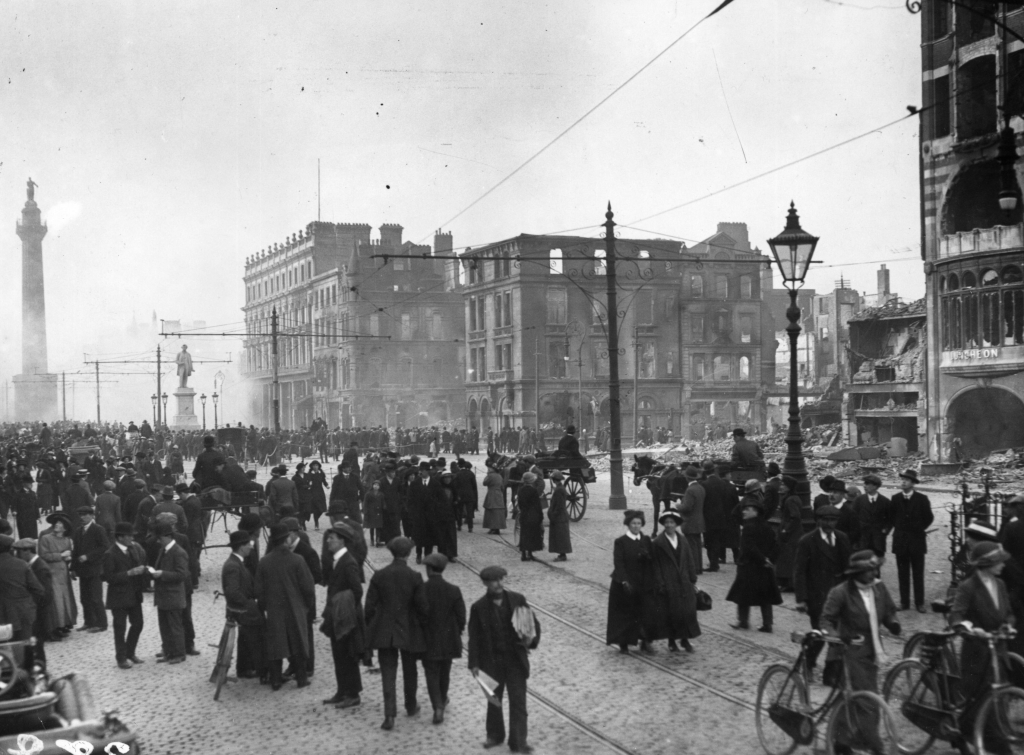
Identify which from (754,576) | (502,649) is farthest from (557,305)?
(502,649)

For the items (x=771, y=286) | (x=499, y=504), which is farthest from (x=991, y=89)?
(x=771, y=286)

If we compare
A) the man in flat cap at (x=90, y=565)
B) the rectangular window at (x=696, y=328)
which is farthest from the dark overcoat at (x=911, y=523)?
the rectangular window at (x=696, y=328)

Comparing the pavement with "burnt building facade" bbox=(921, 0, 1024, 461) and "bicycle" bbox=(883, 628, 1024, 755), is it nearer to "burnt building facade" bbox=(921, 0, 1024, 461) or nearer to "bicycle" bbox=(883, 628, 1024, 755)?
"bicycle" bbox=(883, 628, 1024, 755)

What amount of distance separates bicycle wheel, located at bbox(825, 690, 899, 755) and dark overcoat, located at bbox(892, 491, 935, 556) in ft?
20.0

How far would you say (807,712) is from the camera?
7301 mm

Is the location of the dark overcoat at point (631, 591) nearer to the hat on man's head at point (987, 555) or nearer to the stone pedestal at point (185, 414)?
the hat on man's head at point (987, 555)

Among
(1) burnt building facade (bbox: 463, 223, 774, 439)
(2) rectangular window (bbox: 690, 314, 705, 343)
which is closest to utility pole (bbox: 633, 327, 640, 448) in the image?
(1) burnt building facade (bbox: 463, 223, 774, 439)

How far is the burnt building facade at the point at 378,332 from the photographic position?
77062 millimetres

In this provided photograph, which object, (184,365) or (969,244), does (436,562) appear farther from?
(184,365)

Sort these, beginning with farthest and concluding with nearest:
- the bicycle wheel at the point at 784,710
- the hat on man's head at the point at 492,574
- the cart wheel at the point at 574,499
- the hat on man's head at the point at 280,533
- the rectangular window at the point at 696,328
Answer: the rectangular window at the point at 696,328, the cart wheel at the point at 574,499, the hat on man's head at the point at 280,533, the hat on man's head at the point at 492,574, the bicycle wheel at the point at 784,710

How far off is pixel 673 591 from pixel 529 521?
6.60m

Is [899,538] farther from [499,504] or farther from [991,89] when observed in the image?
[991,89]

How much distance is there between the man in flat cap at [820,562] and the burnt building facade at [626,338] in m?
51.2

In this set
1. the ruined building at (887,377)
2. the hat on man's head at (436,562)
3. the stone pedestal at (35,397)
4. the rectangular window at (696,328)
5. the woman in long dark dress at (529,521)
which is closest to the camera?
the hat on man's head at (436,562)
